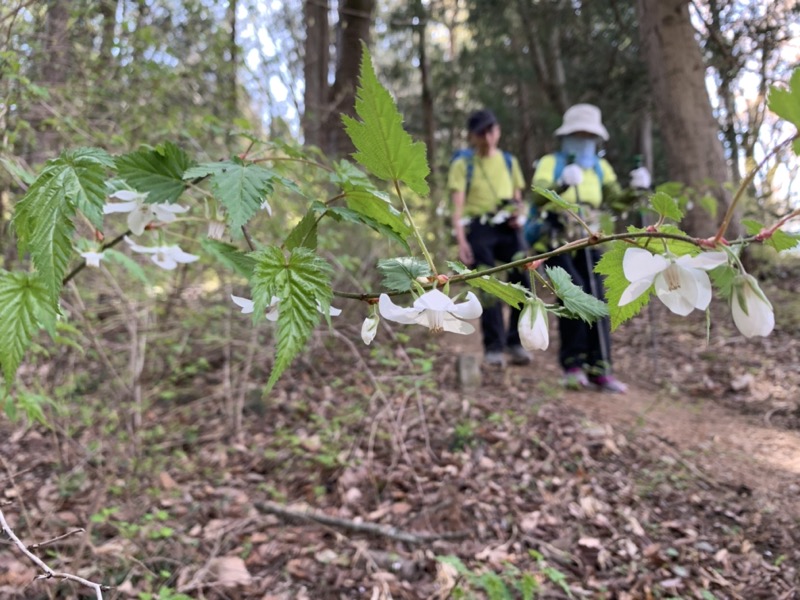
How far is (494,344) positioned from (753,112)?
629cm

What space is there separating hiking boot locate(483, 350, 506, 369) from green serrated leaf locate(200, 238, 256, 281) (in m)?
3.32

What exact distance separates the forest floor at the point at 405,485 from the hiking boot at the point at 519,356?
1.15 ft

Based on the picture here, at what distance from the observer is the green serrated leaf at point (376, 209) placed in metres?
0.90

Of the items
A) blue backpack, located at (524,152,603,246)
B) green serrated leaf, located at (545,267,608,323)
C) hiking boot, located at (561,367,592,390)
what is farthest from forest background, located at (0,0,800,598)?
blue backpack, located at (524,152,603,246)

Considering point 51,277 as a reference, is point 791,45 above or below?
above

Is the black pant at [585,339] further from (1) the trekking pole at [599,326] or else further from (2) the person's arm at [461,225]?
(2) the person's arm at [461,225]

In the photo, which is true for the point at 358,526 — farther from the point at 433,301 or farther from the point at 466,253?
the point at 466,253

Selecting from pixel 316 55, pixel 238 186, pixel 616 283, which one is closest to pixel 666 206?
pixel 616 283

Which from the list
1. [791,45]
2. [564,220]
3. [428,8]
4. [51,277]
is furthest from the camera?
[428,8]

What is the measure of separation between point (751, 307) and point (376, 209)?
0.59m

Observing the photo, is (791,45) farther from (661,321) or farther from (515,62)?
(515,62)

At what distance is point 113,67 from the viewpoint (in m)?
3.02


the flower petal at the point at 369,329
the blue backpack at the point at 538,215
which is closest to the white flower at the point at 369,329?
the flower petal at the point at 369,329

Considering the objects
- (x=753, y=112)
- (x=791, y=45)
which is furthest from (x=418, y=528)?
(x=753, y=112)
